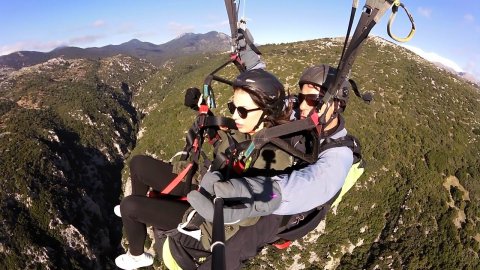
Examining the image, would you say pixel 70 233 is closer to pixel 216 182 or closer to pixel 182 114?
pixel 182 114

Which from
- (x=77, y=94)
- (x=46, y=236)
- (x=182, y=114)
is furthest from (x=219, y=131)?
(x=77, y=94)

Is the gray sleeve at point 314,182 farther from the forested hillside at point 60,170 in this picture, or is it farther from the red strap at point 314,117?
the forested hillside at point 60,170

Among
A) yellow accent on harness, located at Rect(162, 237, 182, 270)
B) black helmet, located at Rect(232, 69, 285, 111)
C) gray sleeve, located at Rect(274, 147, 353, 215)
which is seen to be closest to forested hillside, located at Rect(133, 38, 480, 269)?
yellow accent on harness, located at Rect(162, 237, 182, 270)

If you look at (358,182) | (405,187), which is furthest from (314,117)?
(405,187)

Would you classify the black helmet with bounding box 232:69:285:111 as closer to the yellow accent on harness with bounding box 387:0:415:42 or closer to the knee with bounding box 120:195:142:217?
the yellow accent on harness with bounding box 387:0:415:42

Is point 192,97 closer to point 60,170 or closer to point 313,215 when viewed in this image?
point 313,215
